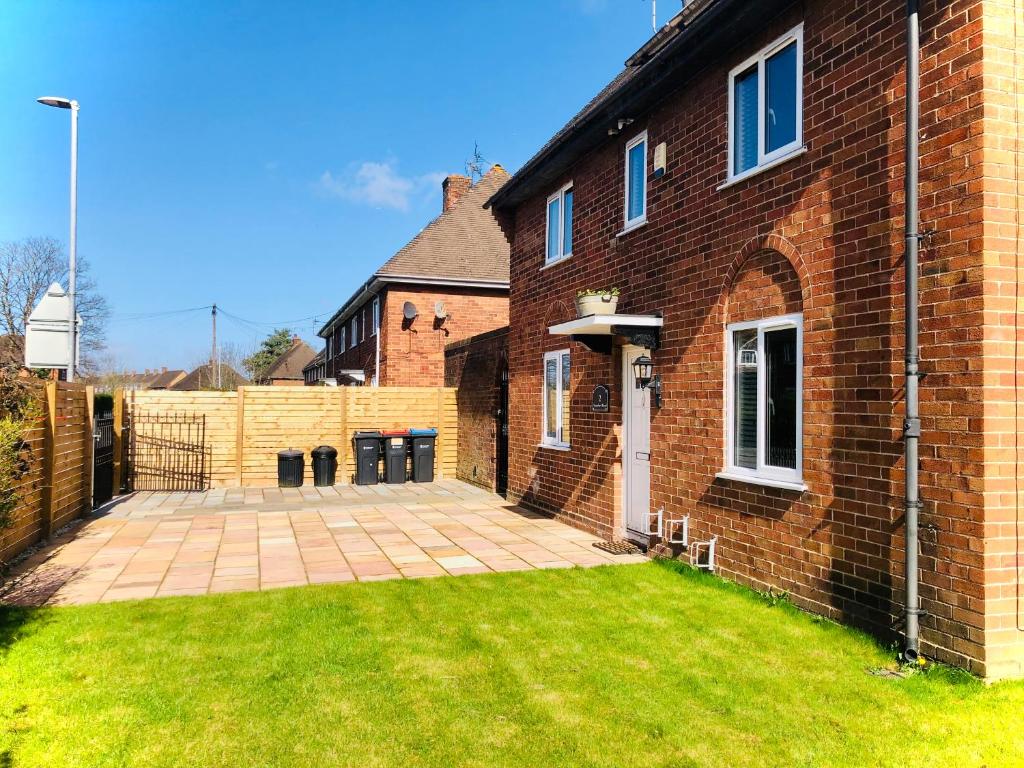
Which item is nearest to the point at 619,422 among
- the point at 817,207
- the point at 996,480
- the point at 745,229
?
the point at 745,229

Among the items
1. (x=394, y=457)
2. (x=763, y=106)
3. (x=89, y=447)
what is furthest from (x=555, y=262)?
(x=89, y=447)

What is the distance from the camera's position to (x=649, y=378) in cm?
799

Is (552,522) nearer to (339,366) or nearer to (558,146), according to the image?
(558,146)

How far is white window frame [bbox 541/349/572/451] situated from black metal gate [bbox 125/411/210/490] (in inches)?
313

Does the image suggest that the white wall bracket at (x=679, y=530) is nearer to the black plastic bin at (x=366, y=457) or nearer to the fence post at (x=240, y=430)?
the black plastic bin at (x=366, y=457)

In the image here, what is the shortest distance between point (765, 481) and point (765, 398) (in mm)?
765

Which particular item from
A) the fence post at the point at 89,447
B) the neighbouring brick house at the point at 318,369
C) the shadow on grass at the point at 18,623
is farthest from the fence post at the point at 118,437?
the neighbouring brick house at the point at 318,369

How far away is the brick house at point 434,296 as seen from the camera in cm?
1969

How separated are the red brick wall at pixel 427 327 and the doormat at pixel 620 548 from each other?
11.9 m

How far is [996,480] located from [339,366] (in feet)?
93.4

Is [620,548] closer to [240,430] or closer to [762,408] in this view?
[762,408]

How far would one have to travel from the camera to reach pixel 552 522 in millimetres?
10625

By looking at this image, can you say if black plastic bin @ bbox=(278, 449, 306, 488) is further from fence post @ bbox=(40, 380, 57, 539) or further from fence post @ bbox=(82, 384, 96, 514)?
fence post @ bbox=(40, 380, 57, 539)

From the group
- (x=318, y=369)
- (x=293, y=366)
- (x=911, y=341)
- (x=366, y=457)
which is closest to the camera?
(x=911, y=341)
